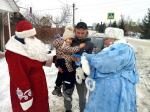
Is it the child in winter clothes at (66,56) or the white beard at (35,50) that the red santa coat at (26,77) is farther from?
the child in winter clothes at (66,56)

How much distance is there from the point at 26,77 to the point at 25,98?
0.25 metres

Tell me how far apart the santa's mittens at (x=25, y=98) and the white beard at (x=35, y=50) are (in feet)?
1.49

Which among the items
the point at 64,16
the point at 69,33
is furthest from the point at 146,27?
the point at 69,33

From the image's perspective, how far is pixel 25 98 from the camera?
442 centimetres

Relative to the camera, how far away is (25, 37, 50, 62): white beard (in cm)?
454

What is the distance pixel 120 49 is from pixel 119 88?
1.53 ft

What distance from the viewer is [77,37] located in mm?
5367

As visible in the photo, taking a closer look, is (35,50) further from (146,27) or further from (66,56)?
(146,27)

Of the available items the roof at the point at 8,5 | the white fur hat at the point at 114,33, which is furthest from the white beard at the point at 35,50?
the roof at the point at 8,5

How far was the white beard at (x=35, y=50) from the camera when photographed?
4.54m

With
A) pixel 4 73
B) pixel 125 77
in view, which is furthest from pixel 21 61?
pixel 4 73

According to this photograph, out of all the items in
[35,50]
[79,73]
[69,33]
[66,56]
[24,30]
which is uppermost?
[24,30]

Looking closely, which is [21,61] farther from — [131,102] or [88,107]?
[131,102]

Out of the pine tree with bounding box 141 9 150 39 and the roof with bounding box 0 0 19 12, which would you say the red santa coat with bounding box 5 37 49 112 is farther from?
the pine tree with bounding box 141 9 150 39
